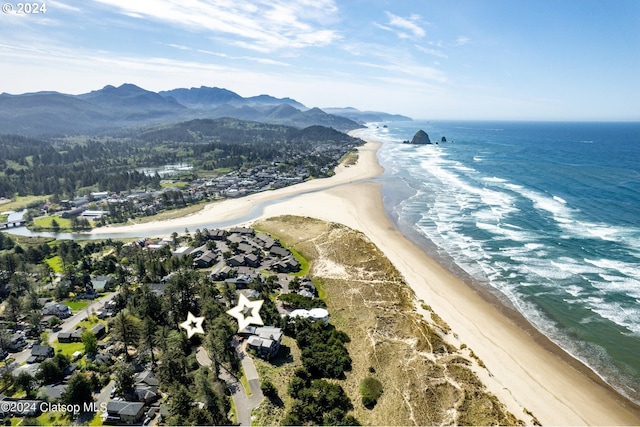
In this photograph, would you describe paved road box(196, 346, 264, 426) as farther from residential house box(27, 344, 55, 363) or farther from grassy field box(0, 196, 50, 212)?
grassy field box(0, 196, 50, 212)

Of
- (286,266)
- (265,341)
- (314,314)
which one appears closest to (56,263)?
(286,266)

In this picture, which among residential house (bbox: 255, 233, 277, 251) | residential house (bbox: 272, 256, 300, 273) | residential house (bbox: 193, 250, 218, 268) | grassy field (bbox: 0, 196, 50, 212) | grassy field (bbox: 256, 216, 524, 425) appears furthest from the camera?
grassy field (bbox: 0, 196, 50, 212)

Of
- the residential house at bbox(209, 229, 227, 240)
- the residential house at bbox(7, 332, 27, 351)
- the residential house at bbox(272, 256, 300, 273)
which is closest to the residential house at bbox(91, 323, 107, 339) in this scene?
the residential house at bbox(7, 332, 27, 351)

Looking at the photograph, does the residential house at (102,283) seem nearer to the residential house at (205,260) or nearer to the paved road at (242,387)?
the residential house at (205,260)

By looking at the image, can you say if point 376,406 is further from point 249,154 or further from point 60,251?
point 249,154

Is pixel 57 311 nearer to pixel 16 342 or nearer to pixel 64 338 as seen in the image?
pixel 16 342

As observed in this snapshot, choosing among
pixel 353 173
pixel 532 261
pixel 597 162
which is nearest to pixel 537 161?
pixel 597 162
